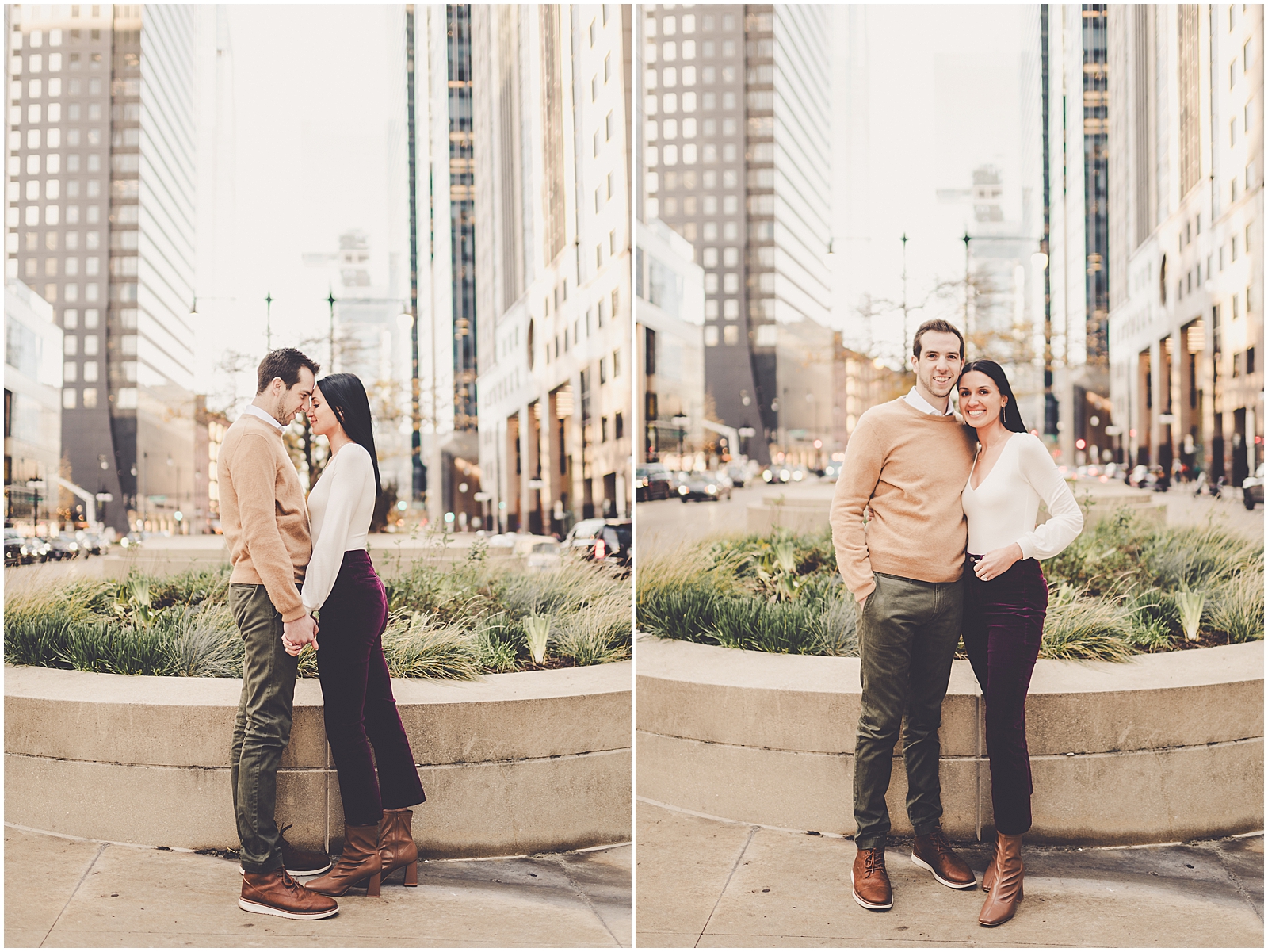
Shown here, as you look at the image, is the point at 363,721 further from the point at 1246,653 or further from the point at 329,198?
the point at 329,198

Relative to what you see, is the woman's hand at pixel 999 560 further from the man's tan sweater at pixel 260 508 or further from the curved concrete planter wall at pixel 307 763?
the man's tan sweater at pixel 260 508

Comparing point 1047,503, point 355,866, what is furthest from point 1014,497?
point 355,866

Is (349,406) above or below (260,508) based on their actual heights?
above

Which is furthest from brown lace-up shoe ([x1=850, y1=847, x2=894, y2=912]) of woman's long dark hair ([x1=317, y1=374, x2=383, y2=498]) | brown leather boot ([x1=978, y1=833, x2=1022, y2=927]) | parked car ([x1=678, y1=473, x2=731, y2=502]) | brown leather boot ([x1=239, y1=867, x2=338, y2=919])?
parked car ([x1=678, y1=473, x2=731, y2=502])

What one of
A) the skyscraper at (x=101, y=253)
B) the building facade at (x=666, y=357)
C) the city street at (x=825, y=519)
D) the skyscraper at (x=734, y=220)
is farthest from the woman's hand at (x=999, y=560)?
the skyscraper at (x=734, y=220)

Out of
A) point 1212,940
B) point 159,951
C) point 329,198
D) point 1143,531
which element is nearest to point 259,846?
point 159,951

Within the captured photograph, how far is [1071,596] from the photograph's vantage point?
14.6 ft

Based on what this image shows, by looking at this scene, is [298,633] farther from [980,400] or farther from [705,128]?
[705,128]

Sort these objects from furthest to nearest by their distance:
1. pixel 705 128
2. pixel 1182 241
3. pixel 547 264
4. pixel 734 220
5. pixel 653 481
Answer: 1. pixel 705 128
2. pixel 734 220
3. pixel 653 481
4. pixel 547 264
5. pixel 1182 241

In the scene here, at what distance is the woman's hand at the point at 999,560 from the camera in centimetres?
309

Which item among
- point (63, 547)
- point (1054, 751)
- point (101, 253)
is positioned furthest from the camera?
point (101, 253)

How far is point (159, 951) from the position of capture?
3203 millimetres

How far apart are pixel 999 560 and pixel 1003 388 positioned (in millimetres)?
632

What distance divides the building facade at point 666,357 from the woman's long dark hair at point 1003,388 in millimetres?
13108
